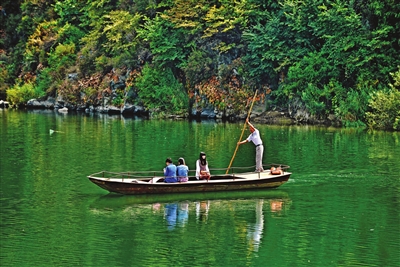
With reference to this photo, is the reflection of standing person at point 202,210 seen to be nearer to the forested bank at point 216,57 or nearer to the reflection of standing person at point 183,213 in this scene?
the reflection of standing person at point 183,213

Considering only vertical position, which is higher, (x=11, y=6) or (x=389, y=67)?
(x=11, y=6)

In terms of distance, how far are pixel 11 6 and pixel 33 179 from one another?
5760 centimetres

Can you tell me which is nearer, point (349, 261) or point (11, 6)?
point (349, 261)

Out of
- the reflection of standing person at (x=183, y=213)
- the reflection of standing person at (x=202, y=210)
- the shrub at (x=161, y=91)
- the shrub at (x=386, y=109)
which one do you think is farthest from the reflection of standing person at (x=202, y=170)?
the shrub at (x=161, y=91)

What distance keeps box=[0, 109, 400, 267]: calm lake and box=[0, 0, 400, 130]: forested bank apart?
11.0m

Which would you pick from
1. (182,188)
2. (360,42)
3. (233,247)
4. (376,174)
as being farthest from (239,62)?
(233,247)

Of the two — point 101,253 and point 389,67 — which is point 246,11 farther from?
point 101,253

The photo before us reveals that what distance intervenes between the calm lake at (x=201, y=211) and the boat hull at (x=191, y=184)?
10.2 inches

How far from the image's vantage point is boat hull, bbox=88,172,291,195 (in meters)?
24.3

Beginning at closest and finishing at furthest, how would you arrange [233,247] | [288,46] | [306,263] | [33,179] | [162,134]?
[306,263]
[233,247]
[33,179]
[162,134]
[288,46]

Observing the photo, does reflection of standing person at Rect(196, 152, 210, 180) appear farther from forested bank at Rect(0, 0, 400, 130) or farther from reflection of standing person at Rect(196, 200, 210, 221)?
forested bank at Rect(0, 0, 400, 130)

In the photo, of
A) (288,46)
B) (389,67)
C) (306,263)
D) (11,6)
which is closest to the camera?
(306,263)

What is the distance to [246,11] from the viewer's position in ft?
180

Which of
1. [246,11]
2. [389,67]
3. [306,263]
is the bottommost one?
[306,263]
